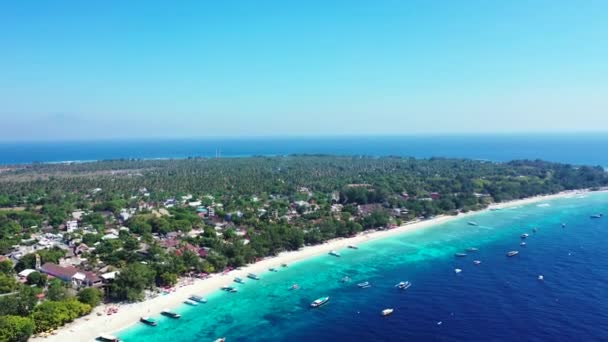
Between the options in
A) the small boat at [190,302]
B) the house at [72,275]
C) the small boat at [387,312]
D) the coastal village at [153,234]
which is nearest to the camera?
the small boat at [387,312]

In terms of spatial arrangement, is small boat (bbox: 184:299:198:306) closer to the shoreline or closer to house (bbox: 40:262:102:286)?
the shoreline

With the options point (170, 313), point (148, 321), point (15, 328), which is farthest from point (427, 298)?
point (15, 328)

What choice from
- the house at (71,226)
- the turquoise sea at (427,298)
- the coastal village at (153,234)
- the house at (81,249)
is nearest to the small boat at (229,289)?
the turquoise sea at (427,298)

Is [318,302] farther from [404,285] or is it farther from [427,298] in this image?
[427,298]

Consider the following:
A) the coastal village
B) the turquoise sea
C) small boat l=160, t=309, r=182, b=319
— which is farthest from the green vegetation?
small boat l=160, t=309, r=182, b=319

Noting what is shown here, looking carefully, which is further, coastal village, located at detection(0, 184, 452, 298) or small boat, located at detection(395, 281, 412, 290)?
coastal village, located at detection(0, 184, 452, 298)

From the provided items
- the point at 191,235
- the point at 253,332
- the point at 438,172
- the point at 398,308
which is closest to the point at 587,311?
the point at 398,308

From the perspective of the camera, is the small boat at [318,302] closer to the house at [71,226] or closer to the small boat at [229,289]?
the small boat at [229,289]
